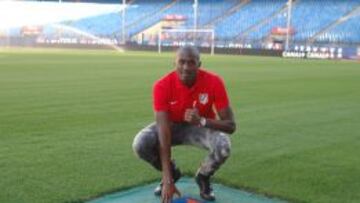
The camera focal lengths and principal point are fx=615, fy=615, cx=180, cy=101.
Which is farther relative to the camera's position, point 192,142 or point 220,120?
point 192,142

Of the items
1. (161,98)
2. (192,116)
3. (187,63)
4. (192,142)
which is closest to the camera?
(192,116)

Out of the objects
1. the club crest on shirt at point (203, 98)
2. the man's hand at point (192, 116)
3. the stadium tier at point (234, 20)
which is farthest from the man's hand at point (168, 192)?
the stadium tier at point (234, 20)

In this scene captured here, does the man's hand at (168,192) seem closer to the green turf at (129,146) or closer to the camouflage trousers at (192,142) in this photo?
the camouflage trousers at (192,142)

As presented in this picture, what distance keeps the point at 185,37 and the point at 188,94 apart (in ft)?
174

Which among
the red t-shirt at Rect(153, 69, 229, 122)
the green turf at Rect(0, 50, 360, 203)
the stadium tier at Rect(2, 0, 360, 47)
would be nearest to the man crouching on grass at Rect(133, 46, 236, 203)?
the red t-shirt at Rect(153, 69, 229, 122)

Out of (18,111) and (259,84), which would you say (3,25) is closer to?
(259,84)

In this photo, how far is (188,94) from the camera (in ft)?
17.2

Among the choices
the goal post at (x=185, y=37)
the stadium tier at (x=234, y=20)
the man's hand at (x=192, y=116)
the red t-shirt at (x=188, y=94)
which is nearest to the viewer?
the man's hand at (x=192, y=116)

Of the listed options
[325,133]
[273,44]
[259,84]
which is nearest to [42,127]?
[325,133]

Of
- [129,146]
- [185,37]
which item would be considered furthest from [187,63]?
[185,37]

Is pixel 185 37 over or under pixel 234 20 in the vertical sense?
under

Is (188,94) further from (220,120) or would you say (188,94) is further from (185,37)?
(185,37)

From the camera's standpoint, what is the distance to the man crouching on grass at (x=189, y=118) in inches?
200

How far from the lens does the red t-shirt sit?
520cm
